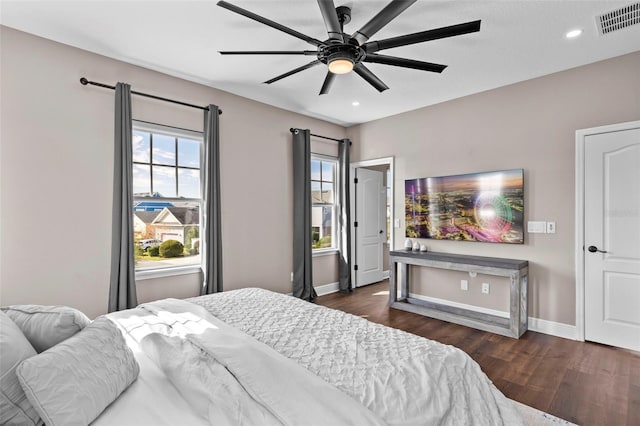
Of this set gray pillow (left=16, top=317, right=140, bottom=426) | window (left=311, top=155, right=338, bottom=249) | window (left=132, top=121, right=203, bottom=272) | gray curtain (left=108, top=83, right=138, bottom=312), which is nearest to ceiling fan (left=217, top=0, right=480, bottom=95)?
gray curtain (left=108, top=83, right=138, bottom=312)

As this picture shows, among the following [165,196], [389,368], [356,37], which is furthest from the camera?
[165,196]

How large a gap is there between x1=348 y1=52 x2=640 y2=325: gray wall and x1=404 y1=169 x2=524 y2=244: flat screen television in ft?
0.36

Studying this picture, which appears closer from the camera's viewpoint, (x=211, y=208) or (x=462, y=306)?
(x=211, y=208)

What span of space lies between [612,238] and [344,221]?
329 cm

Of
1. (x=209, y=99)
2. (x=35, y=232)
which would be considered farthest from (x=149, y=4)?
(x=35, y=232)

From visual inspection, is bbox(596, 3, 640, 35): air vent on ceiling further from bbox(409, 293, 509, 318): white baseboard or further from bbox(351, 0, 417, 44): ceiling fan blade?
bbox(409, 293, 509, 318): white baseboard

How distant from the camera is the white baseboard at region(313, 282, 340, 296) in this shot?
5.17 metres

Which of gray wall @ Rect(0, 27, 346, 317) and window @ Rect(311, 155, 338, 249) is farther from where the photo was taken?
window @ Rect(311, 155, 338, 249)

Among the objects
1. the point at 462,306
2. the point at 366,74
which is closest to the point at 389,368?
the point at 366,74

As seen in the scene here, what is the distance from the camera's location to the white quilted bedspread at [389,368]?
129 centimetres

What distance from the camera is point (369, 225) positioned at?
592 cm

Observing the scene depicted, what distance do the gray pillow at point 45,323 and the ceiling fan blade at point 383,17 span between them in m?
2.11

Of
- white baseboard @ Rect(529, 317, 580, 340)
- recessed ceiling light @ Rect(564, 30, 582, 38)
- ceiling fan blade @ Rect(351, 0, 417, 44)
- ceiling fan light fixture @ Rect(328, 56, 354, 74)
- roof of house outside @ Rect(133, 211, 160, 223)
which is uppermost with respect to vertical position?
recessed ceiling light @ Rect(564, 30, 582, 38)

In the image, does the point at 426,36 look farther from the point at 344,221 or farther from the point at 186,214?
the point at 344,221
